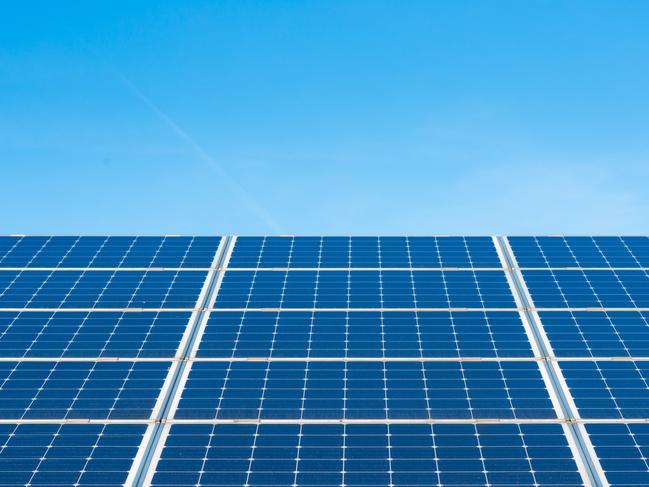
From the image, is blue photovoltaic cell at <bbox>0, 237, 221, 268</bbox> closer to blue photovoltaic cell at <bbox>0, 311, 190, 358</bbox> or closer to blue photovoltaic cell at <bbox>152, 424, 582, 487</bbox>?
blue photovoltaic cell at <bbox>0, 311, 190, 358</bbox>

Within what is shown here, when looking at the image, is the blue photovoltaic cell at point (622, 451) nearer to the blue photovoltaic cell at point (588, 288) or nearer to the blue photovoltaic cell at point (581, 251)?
the blue photovoltaic cell at point (588, 288)

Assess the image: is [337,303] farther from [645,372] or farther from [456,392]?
[645,372]

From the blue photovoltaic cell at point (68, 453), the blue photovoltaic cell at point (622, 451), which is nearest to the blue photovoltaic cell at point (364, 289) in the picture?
the blue photovoltaic cell at point (622, 451)

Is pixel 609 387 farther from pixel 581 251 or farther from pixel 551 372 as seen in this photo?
pixel 581 251

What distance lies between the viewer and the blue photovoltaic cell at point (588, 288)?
75.6ft

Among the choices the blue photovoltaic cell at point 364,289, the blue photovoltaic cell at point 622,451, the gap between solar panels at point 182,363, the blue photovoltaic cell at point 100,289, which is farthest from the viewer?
the blue photovoltaic cell at point 100,289

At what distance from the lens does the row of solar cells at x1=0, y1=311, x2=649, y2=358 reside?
20969 millimetres

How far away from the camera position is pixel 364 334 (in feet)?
70.6

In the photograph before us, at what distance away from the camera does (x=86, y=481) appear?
667 inches

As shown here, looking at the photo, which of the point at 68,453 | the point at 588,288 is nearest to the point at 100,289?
the point at 68,453

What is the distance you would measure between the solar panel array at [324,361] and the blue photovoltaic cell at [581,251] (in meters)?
0.08

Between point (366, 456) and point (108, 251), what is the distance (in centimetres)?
1321

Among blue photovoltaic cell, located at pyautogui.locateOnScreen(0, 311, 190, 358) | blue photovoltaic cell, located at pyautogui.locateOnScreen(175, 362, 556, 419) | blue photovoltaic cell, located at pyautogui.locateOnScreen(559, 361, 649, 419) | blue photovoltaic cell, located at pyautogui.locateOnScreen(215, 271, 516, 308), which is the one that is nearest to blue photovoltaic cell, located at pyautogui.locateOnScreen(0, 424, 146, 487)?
blue photovoltaic cell, located at pyautogui.locateOnScreen(175, 362, 556, 419)

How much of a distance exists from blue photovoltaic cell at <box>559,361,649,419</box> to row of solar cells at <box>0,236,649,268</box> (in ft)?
17.1
